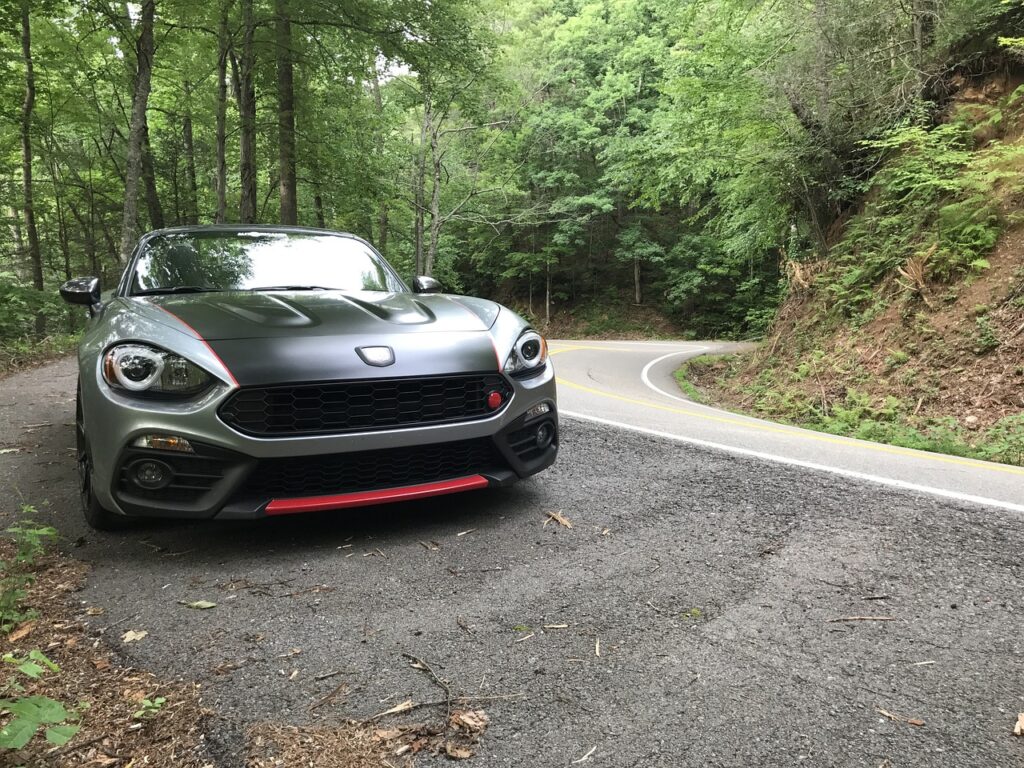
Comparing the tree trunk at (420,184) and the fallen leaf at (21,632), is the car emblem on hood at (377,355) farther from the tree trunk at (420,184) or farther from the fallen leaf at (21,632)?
the tree trunk at (420,184)

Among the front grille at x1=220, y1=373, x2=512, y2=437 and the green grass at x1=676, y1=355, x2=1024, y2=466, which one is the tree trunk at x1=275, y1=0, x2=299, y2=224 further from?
the front grille at x1=220, y1=373, x2=512, y2=437

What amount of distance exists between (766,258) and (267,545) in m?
28.7

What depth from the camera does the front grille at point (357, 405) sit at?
256cm

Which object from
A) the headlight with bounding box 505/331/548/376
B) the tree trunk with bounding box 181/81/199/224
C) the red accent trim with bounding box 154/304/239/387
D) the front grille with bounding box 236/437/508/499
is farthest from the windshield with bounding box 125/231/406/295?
the tree trunk with bounding box 181/81/199/224

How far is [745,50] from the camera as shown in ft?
42.4

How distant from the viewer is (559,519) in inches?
120

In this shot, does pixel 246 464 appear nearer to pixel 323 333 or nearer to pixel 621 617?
pixel 323 333

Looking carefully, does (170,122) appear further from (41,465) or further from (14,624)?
(14,624)

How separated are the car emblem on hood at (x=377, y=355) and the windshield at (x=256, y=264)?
56.3 inches

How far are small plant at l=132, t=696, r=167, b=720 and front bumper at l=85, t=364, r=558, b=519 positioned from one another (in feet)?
3.05

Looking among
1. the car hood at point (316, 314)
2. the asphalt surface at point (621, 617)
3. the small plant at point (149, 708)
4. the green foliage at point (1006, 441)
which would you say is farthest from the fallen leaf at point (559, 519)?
the green foliage at point (1006, 441)

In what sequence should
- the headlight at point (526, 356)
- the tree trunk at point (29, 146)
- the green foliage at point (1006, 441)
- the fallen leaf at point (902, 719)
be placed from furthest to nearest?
the tree trunk at point (29, 146)
the green foliage at point (1006, 441)
the headlight at point (526, 356)
the fallen leaf at point (902, 719)

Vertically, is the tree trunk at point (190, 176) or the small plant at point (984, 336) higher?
the tree trunk at point (190, 176)

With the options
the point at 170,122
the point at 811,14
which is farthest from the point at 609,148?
the point at 170,122
